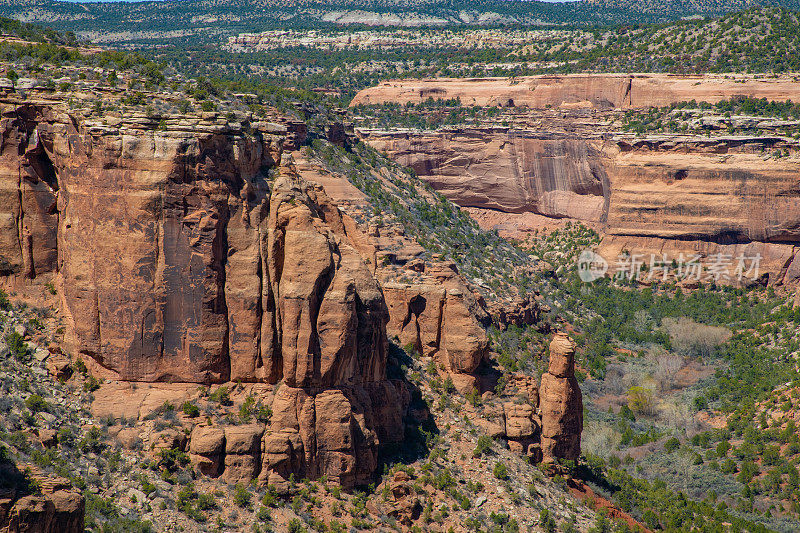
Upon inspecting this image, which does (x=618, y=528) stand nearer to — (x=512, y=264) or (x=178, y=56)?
(x=512, y=264)

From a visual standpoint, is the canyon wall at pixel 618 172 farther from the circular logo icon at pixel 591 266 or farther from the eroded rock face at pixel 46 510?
the eroded rock face at pixel 46 510

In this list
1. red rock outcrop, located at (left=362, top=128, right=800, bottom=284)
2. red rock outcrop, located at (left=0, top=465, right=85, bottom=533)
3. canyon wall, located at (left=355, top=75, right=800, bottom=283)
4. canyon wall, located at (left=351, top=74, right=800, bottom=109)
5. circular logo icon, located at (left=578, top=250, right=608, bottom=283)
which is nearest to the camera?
red rock outcrop, located at (left=0, top=465, right=85, bottom=533)

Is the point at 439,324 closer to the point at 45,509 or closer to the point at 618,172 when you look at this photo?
the point at 45,509

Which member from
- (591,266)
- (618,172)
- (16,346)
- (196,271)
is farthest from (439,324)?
(618,172)

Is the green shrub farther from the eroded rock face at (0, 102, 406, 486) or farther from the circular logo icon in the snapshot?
the circular logo icon

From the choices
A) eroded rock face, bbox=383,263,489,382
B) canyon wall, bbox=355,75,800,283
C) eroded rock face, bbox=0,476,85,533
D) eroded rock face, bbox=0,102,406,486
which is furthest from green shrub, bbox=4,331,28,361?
canyon wall, bbox=355,75,800,283

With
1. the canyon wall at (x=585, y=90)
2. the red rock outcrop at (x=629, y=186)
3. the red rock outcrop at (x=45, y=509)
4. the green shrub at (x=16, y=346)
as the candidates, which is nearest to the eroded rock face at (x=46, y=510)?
the red rock outcrop at (x=45, y=509)

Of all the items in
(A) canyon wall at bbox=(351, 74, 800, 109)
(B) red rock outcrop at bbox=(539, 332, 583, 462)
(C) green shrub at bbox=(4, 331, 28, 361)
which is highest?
(A) canyon wall at bbox=(351, 74, 800, 109)
